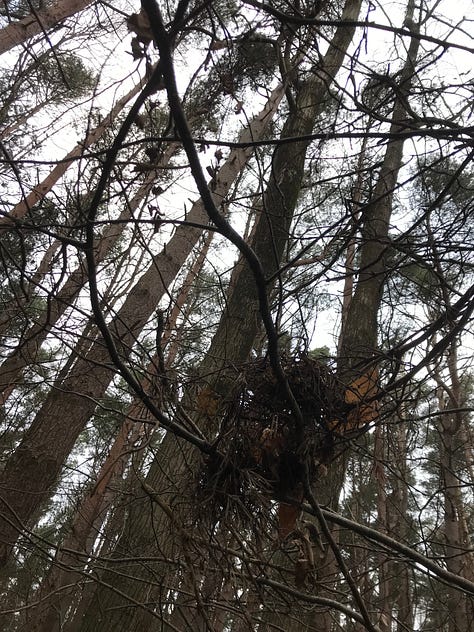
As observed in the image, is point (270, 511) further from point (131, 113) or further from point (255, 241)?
point (255, 241)

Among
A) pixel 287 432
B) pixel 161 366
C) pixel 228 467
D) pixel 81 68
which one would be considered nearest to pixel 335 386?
pixel 287 432

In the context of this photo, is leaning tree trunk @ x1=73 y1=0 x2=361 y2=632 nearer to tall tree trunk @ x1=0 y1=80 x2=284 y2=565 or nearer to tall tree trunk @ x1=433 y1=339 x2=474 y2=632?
tall tree trunk @ x1=0 y1=80 x2=284 y2=565

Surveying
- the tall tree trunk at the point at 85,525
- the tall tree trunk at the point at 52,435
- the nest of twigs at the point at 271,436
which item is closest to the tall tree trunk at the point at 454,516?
the nest of twigs at the point at 271,436

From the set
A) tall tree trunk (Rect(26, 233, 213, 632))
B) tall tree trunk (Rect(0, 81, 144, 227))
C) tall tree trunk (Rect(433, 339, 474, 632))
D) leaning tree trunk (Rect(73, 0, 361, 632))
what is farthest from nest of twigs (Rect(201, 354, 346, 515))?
tall tree trunk (Rect(0, 81, 144, 227))

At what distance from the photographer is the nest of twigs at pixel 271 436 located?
144 cm

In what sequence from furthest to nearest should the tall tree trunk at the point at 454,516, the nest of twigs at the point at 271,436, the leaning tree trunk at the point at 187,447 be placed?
the leaning tree trunk at the point at 187,447, the tall tree trunk at the point at 454,516, the nest of twigs at the point at 271,436

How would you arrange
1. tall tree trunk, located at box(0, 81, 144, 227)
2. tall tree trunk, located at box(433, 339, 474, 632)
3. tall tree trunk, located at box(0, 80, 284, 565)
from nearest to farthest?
tall tree trunk, located at box(0, 81, 144, 227) < tall tree trunk, located at box(433, 339, 474, 632) < tall tree trunk, located at box(0, 80, 284, 565)

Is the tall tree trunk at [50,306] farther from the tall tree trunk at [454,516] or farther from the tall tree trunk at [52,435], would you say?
the tall tree trunk at [454,516]

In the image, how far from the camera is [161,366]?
1.68m

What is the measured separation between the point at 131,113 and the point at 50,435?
3473 mm

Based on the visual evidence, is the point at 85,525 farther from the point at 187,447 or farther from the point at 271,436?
the point at 271,436

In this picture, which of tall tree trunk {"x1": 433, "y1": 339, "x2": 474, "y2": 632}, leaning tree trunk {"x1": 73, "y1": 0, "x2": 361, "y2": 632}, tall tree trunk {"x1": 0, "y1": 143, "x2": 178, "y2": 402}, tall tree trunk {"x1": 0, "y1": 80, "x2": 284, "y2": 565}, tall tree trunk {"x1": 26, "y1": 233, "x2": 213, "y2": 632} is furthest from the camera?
tall tree trunk {"x1": 0, "y1": 80, "x2": 284, "y2": 565}

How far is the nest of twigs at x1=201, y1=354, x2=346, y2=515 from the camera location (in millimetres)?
1444

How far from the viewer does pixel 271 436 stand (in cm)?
144
